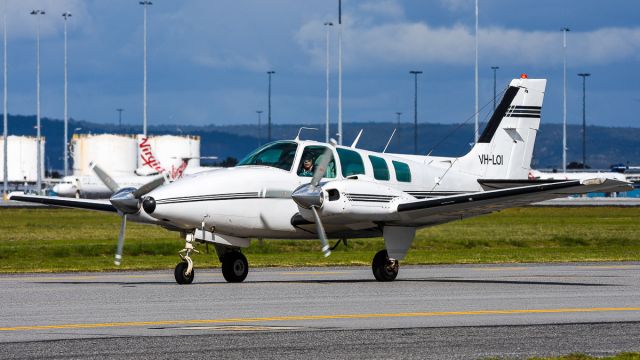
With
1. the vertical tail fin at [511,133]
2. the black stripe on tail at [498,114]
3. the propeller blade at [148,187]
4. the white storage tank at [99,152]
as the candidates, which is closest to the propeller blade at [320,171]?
the propeller blade at [148,187]

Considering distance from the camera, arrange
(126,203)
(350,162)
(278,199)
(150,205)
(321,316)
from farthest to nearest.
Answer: (350,162) < (278,199) < (126,203) < (150,205) < (321,316)

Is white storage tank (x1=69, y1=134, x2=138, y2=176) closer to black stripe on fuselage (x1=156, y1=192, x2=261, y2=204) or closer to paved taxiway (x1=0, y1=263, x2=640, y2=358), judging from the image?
paved taxiway (x1=0, y1=263, x2=640, y2=358)

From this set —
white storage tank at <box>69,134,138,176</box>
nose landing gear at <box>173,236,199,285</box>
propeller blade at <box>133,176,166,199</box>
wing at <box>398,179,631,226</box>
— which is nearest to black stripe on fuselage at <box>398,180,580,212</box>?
wing at <box>398,179,631,226</box>

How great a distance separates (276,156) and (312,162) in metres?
0.80

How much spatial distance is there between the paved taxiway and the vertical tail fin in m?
3.22

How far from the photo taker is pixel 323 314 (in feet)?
61.3

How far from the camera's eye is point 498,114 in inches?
1211

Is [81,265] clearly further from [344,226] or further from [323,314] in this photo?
[323,314]

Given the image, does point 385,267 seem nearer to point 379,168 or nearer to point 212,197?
point 379,168

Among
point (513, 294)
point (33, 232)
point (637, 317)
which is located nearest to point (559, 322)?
point (637, 317)

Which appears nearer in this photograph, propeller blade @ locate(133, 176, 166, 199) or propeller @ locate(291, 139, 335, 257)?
propeller blade @ locate(133, 176, 166, 199)

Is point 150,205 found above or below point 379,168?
below

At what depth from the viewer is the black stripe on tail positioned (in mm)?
30547

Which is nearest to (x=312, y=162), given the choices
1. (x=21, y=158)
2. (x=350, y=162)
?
(x=350, y=162)
